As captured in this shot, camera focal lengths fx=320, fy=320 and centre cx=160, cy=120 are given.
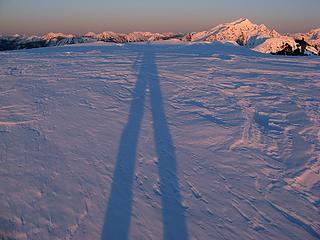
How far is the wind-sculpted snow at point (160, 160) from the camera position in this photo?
337cm

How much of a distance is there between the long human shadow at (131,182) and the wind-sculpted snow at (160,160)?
2 cm

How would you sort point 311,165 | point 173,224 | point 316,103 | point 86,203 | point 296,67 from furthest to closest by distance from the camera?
point 296,67 < point 316,103 < point 311,165 < point 86,203 < point 173,224

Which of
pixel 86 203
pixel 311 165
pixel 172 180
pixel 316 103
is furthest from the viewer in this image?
pixel 316 103

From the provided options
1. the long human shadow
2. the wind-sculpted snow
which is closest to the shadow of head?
the wind-sculpted snow

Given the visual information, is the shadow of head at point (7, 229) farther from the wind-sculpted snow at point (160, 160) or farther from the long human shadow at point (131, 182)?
the long human shadow at point (131, 182)

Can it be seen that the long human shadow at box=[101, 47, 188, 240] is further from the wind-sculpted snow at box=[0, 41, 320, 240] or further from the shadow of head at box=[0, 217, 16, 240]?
the shadow of head at box=[0, 217, 16, 240]

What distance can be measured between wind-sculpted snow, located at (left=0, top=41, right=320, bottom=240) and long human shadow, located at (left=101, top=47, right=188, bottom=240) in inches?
0.6

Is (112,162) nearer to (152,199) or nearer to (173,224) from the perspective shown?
(152,199)

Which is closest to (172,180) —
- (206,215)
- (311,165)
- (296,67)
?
(206,215)

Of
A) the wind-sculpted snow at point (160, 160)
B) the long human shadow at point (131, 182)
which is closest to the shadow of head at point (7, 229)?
the wind-sculpted snow at point (160, 160)

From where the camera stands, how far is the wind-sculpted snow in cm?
337

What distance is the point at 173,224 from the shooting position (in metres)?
3.34

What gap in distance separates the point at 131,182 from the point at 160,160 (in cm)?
67

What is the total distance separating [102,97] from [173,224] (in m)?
4.50
